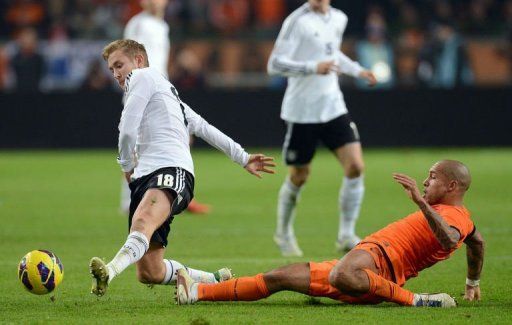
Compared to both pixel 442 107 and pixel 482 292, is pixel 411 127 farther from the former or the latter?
pixel 482 292

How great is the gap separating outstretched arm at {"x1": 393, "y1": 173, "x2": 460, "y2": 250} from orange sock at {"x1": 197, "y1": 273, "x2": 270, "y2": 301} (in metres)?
1.16

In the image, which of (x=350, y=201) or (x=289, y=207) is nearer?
(x=350, y=201)

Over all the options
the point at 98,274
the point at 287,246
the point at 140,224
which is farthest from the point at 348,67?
the point at 98,274

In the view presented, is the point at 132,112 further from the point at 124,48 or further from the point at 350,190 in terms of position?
the point at 350,190

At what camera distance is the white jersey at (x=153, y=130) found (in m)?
7.39

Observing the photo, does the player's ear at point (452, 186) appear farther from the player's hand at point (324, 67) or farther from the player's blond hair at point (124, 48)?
the player's hand at point (324, 67)

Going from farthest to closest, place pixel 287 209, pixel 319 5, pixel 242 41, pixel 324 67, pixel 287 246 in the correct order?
pixel 242 41 → pixel 319 5 → pixel 287 209 → pixel 287 246 → pixel 324 67

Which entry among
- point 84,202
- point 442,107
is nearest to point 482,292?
point 84,202

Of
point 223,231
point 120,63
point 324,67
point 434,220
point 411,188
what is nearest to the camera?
point 411,188

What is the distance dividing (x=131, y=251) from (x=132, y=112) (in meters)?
0.97

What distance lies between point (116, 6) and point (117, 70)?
1953 cm

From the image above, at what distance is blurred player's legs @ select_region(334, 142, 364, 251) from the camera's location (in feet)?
34.9

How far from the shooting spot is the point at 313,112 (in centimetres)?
1093

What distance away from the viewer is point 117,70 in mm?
7637
